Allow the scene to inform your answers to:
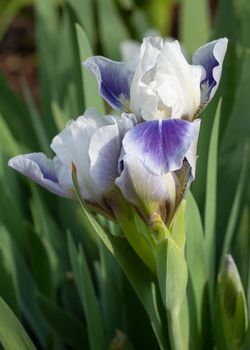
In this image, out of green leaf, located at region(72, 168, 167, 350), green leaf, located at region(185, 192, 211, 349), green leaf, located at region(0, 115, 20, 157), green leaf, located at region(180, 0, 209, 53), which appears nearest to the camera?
green leaf, located at region(72, 168, 167, 350)

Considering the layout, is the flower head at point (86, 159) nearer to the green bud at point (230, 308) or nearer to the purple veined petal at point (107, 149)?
the purple veined petal at point (107, 149)

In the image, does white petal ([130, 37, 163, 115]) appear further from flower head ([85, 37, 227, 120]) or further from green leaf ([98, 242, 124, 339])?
green leaf ([98, 242, 124, 339])

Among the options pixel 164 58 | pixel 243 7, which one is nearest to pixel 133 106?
pixel 164 58

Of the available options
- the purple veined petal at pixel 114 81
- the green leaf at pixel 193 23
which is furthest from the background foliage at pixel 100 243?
the green leaf at pixel 193 23

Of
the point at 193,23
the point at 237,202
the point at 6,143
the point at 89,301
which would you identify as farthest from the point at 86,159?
the point at 193,23

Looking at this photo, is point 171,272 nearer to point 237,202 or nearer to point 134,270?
point 134,270

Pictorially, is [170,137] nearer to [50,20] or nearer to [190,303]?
[190,303]

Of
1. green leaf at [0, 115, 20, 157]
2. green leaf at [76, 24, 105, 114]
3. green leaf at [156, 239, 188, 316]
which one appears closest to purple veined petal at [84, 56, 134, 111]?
green leaf at [156, 239, 188, 316]
